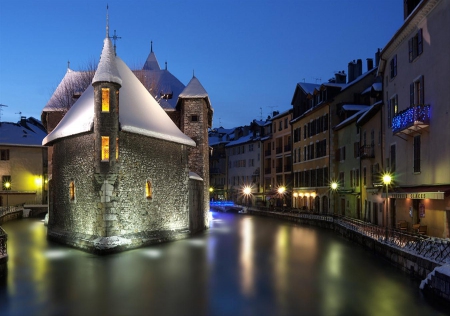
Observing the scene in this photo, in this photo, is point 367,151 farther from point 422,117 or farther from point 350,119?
point 422,117

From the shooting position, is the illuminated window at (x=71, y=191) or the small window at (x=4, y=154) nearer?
the illuminated window at (x=71, y=191)

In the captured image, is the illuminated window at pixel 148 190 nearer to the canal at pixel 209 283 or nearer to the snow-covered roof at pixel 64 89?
the canal at pixel 209 283

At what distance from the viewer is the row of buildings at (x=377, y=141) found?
20.7 meters

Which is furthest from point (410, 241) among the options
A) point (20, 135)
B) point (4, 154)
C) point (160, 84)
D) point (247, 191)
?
point (247, 191)

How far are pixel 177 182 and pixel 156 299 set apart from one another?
16088 millimetres

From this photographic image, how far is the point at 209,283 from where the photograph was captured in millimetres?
16297

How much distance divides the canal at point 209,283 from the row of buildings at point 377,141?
14.5 ft

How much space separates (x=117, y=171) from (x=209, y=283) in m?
9.86

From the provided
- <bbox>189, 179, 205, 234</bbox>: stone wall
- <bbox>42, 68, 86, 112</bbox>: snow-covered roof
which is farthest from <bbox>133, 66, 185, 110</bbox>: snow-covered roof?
<bbox>189, 179, 205, 234</bbox>: stone wall

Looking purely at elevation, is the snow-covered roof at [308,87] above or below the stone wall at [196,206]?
above

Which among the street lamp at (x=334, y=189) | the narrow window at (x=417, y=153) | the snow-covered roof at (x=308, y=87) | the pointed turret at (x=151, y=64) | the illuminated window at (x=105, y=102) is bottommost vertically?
the street lamp at (x=334, y=189)

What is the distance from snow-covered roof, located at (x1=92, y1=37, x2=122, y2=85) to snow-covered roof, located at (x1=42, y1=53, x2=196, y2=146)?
22 centimetres

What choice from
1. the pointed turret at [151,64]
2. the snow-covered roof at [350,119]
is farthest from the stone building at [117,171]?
the pointed turret at [151,64]

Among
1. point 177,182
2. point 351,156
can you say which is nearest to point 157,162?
point 177,182
